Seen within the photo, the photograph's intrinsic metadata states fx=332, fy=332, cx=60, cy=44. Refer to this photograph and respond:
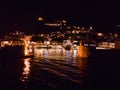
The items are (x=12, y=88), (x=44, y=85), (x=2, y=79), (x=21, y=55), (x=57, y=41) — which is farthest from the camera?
(x=57, y=41)

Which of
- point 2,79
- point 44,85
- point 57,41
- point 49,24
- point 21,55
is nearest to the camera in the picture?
point 44,85

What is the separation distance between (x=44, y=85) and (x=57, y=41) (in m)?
131

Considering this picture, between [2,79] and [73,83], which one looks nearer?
[73,83]

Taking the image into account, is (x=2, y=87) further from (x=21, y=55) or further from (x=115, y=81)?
(x=21, y=55)

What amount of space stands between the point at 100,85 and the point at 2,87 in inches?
192

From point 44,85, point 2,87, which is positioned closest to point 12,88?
point 2,87

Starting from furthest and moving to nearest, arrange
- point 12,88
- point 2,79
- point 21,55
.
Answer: point 21,55
point 2,79
point 12,88

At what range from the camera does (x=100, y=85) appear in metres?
16.7

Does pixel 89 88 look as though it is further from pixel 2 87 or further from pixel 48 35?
pixel 48 35

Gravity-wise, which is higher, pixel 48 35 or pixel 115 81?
pixel 48 35

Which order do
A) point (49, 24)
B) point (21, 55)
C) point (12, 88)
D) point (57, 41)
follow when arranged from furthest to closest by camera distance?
point (49, 24) < point (57, 41) < point (21, 55) < point (12, 88)

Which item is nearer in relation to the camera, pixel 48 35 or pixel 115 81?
pixel 115 81

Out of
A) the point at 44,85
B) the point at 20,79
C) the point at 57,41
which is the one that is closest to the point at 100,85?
the point at 44,85

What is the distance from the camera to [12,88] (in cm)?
1498
